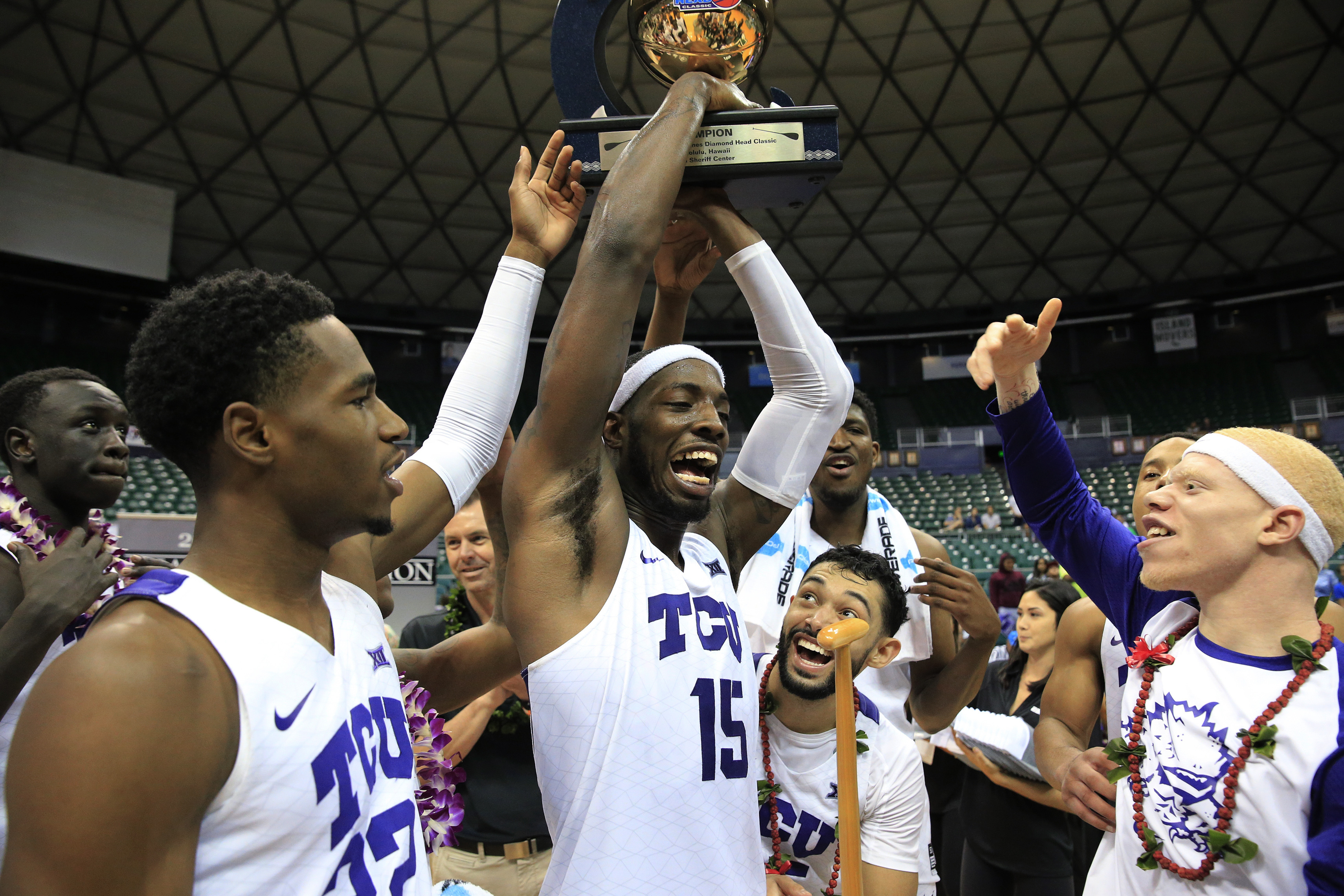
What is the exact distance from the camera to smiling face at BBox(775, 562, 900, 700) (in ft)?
8.05

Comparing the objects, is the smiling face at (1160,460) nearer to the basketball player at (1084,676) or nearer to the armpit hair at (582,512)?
the basketball player at (1084,676)

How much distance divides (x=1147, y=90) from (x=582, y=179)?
22.7m

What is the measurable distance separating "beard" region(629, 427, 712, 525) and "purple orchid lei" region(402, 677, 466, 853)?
2.18 feet

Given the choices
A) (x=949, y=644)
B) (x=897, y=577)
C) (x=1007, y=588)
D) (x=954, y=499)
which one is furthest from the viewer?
(x=954, y=499)

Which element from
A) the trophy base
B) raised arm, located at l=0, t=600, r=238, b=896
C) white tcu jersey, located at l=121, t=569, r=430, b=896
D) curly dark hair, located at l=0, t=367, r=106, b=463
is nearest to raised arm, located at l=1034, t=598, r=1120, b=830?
the trophy base

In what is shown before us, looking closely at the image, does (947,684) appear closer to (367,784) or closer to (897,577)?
(897,577)

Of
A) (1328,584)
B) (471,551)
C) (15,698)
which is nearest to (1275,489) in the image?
(471,551)

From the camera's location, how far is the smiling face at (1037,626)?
444 centimetres

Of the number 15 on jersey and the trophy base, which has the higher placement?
the trophy base

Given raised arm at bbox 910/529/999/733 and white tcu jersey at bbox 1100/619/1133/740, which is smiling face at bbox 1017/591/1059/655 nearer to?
raised arm at bbox 910/529/999/733

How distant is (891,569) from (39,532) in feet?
8.53

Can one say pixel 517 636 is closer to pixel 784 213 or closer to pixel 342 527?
pixel 342 527

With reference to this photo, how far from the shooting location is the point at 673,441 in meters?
1.94

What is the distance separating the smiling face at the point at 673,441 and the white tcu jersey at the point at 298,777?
0.77 meters
